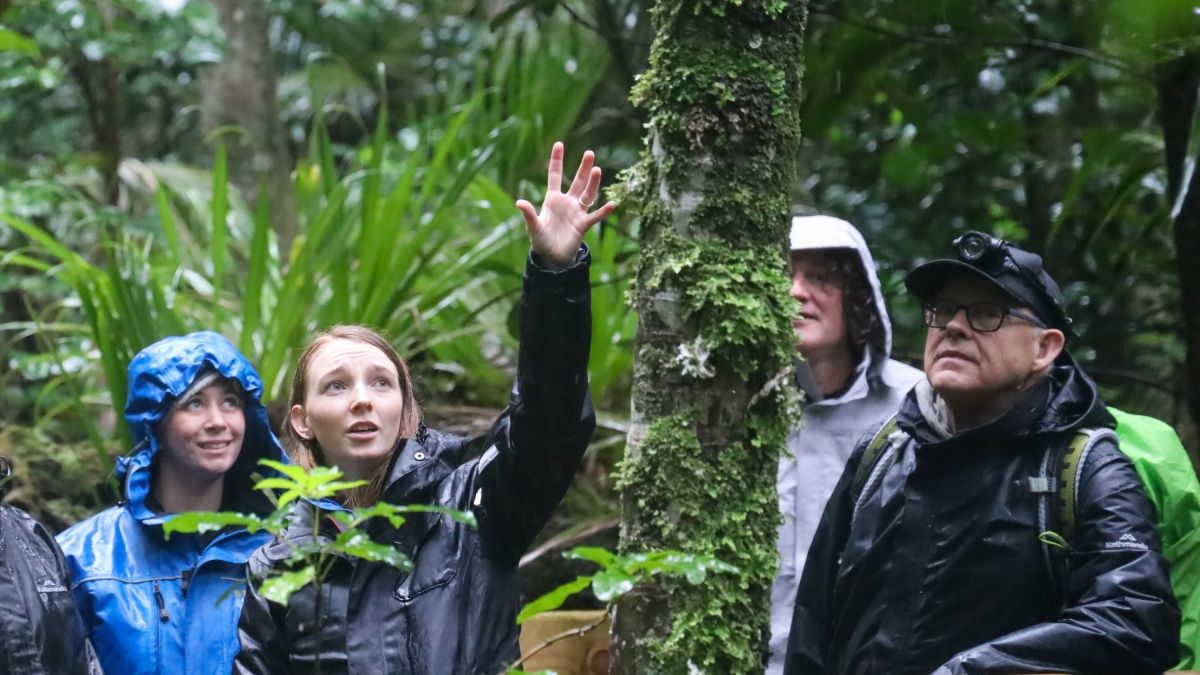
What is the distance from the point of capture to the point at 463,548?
8.40 feet

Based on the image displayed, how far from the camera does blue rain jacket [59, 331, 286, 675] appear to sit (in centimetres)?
307

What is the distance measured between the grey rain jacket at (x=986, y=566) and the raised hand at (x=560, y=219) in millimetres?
869

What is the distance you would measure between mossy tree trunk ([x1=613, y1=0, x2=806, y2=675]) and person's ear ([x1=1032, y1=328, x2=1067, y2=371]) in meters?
0.61

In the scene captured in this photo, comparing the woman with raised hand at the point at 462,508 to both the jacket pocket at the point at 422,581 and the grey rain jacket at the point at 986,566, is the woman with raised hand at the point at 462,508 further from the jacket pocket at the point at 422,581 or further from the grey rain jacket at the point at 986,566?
the grey rain jacket at the point at 986,566

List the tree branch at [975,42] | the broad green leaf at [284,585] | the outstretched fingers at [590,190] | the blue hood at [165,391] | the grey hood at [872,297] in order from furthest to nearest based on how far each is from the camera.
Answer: the tree branch at [975,42] < the grey hood at [872,297] < the blue hood at [165,391] < the outstretched fingers at [590,190] < the broad green leaf at [284,585]

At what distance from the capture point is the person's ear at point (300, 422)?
2.83 metres

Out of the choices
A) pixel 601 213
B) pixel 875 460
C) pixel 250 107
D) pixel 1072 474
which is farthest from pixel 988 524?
pixel 250 107

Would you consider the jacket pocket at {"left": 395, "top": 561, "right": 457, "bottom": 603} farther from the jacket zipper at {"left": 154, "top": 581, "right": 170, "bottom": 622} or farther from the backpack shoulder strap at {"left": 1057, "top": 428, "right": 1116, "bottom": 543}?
the backpack shoulder strap at {"left": 1057, "top": 428, "right": 1116, "bottom": 543}

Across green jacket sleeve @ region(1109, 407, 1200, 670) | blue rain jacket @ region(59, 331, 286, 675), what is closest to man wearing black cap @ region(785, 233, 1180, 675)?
green jacket sleeve @ region(1109, 407, 1200, 670)

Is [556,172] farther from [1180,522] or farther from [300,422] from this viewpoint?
[1180,522]

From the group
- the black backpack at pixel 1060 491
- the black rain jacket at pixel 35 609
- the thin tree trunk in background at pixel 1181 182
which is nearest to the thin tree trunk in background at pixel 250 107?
the black rain jacket at pixel 35 609

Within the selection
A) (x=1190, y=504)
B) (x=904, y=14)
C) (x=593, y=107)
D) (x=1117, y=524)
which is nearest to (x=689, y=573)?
(x=1117, y=524)

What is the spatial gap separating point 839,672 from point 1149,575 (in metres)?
0.68

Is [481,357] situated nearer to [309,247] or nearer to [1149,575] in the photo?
[309,247]
